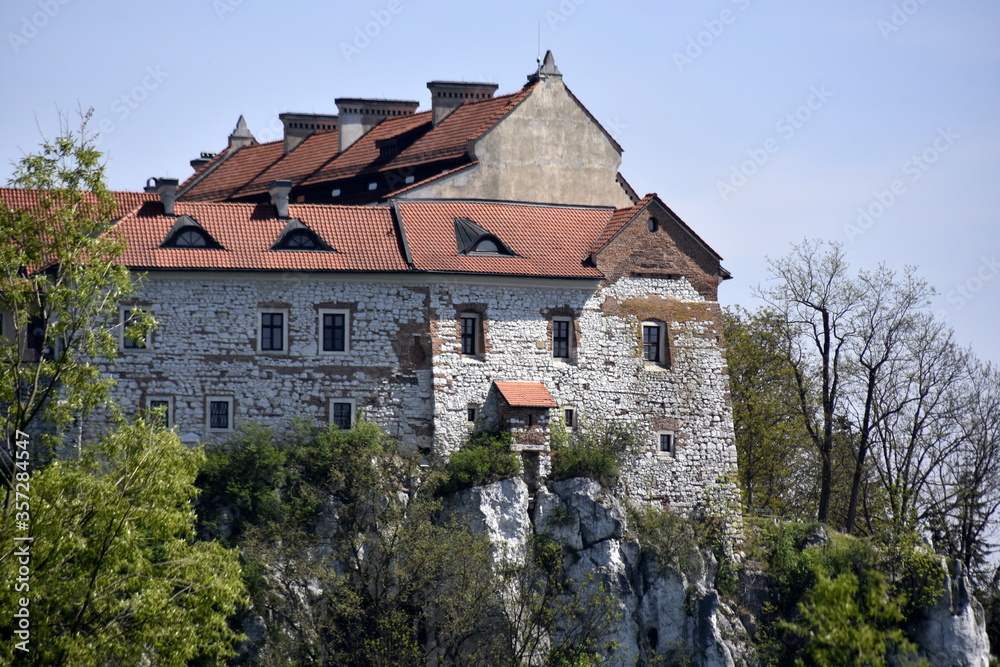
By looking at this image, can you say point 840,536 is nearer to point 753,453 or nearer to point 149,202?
point 753,453

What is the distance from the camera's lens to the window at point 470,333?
150 feet

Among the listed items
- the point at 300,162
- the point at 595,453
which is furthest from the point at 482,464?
the point at 300,162

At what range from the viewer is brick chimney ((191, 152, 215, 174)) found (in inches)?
2696

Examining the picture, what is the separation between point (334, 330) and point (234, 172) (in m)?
19.5

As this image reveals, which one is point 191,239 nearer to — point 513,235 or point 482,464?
point 513,235

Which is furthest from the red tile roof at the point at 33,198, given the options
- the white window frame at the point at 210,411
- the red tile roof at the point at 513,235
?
the red tile roof at the point at 513,235

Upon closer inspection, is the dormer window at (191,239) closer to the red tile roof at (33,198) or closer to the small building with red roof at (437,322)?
the small building with red roof at (437,322)

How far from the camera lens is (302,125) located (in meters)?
63.9

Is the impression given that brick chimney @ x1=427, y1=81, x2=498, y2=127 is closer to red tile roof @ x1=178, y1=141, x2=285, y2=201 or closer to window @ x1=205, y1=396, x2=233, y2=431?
red tile roof @ x1=178, y1=141, x2=285, y2=201

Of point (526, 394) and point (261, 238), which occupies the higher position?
point (261, 238)

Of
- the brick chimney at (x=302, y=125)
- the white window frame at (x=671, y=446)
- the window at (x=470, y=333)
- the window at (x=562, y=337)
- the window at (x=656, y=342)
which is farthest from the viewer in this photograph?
the brick chimney at (x=302, y=125)

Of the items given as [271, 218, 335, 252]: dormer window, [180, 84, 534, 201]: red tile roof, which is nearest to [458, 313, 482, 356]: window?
[271, 218, 335, 252]: dormer window

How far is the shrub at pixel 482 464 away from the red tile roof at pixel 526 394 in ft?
3.06

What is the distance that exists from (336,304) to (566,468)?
25.5ft
